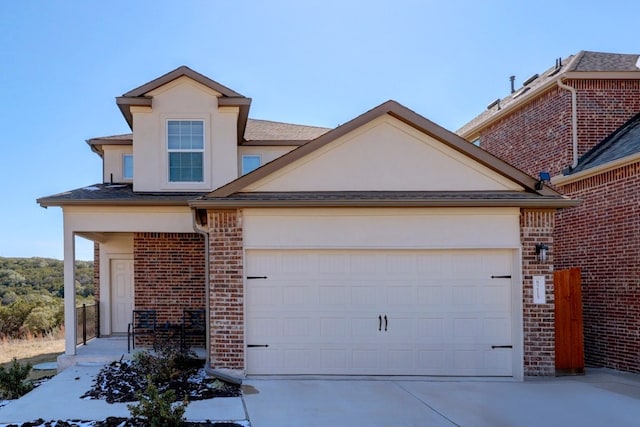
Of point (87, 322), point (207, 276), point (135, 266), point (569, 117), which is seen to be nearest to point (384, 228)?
point (207, 276)

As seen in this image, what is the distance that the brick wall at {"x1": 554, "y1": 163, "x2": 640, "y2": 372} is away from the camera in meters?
8.97

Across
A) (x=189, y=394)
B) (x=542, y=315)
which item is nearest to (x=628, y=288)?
(x=542, y=315)

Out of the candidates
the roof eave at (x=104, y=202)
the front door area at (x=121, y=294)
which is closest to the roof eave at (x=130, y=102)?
the roof eave at (x=104, y=202)

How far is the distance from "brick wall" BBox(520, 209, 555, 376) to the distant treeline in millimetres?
16925

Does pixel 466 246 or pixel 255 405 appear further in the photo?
pixel 466 246

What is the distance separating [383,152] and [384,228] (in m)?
1.41

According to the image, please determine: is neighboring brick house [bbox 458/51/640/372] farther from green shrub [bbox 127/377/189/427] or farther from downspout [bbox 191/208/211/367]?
green shrub [bbox 127/377/189/427]

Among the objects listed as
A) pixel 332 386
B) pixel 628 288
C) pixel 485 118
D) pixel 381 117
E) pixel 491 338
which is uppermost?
pixel 485 118

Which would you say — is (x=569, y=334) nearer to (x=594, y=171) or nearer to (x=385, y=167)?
(x=594, y=171)

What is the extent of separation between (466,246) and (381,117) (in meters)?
2.78

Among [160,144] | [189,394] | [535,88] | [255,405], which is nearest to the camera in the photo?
[255,405]

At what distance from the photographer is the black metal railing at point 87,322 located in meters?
10.9

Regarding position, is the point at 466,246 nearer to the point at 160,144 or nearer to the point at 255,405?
the point at 255,405

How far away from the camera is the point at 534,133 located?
12.5m
